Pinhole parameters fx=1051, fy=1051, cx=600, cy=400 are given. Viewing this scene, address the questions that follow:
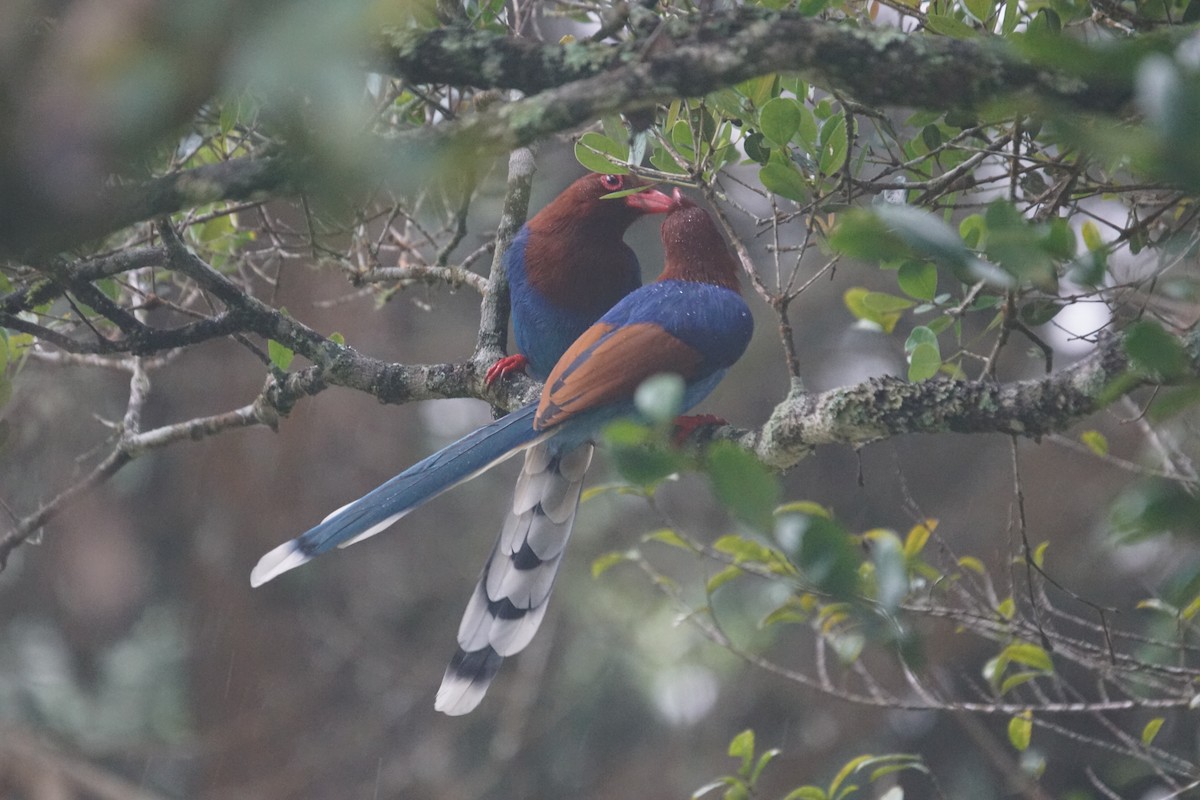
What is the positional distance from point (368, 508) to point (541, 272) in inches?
45.5

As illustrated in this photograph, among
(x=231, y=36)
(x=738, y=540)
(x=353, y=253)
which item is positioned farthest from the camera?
(x=353, y=253)

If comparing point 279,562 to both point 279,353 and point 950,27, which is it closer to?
point 279,353

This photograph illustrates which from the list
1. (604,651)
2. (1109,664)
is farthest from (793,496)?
(1109,664)

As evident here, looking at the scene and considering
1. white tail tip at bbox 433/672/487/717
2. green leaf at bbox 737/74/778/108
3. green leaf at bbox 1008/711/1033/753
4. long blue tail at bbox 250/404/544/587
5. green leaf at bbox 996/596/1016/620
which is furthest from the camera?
white tail tip at bbox 433/672/487/717

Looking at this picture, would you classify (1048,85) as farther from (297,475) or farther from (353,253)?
(297,475)

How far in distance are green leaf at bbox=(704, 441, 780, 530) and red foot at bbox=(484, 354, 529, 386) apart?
2080 mm

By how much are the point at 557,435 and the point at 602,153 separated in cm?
93

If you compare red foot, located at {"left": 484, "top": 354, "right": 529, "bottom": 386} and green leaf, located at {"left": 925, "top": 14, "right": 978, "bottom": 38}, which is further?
red foot, located at {"left": 484, "top": 354, "right": 529, "bottom": 386}

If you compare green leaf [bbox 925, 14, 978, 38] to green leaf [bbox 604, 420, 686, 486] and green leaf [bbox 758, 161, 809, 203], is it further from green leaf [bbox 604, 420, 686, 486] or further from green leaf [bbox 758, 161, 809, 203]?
green leaf [bbox 604, 420, 686, 486]

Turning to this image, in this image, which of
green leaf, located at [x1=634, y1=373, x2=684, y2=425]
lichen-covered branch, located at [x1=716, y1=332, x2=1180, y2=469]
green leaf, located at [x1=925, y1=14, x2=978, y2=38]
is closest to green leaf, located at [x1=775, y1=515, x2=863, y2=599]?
green leaf, located at [x1=634, y1=373, x2=684, y2=425]

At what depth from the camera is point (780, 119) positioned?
221 centimetres

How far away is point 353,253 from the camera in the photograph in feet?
11.7

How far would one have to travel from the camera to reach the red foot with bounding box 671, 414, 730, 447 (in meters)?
2.80

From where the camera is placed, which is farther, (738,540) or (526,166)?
(526,166)
